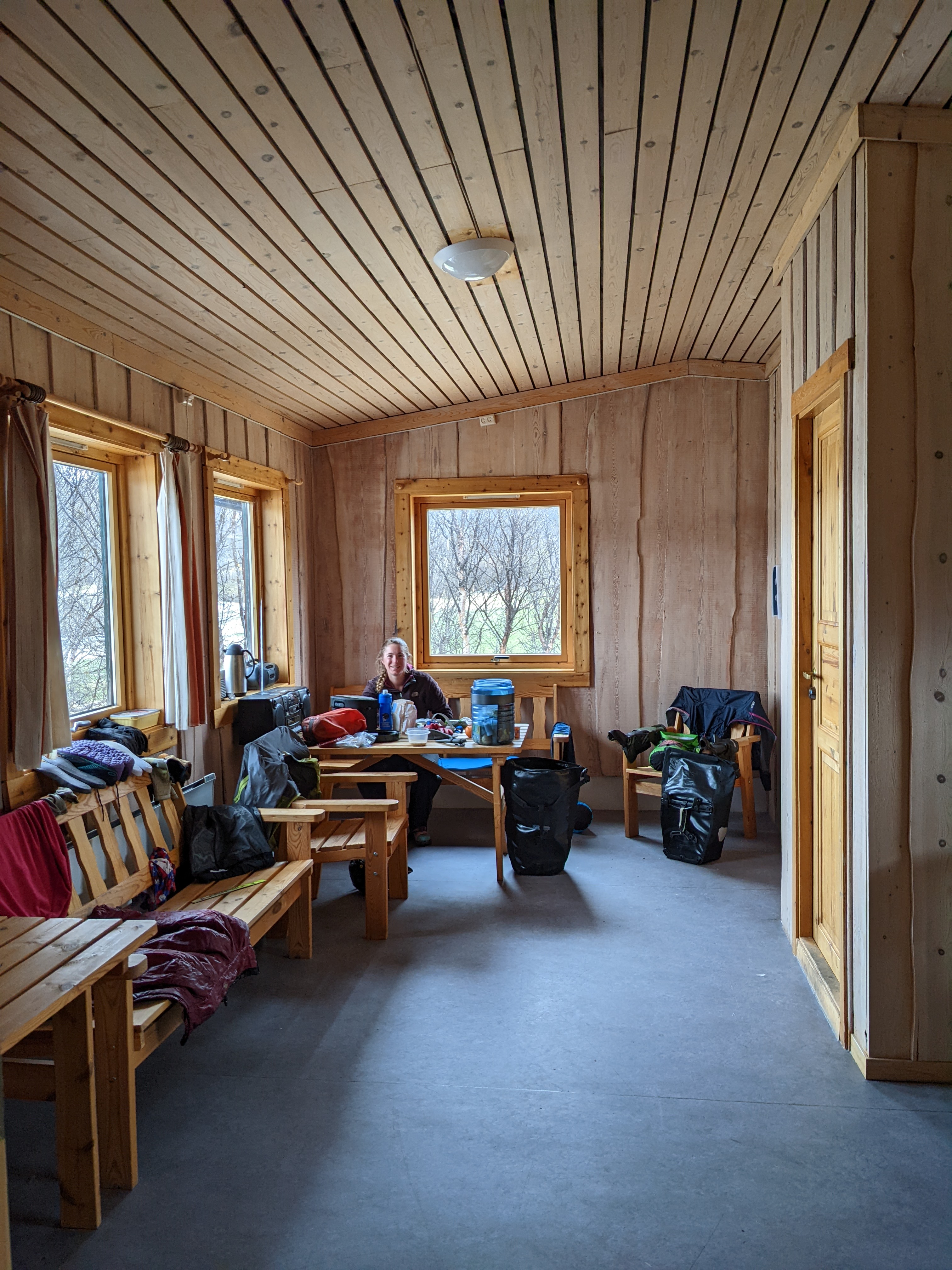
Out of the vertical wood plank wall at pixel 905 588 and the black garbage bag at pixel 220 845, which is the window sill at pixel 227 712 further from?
the vertical wood plank wall at pixel 905 588

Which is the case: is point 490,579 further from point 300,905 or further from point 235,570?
point 300,905

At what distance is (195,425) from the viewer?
438 cm

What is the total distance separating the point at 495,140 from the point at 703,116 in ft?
2.03

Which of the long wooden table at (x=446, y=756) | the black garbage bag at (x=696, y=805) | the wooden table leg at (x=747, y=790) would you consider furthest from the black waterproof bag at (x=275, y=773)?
the wooden table leg at (x=747, y=790)

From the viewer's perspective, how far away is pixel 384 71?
7.25 ft

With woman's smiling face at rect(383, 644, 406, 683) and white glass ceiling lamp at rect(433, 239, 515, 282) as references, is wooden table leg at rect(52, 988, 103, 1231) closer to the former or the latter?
white glass ceiling lamp at rect(433, 239, 515, 282)

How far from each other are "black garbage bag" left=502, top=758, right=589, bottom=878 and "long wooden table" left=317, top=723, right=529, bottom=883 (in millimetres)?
68

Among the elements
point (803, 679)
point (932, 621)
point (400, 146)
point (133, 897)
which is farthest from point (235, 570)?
point (932, 621)

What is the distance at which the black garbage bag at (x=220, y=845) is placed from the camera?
3.44 meters

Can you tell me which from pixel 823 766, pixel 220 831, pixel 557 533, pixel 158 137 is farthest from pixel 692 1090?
pixel 557 533

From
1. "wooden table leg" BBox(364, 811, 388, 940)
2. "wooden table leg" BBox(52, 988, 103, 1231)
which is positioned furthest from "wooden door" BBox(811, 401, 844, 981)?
"wooden table leg" BBox(52, 988, 103, 1231)

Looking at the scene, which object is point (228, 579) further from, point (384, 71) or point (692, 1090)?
point (692, 1090)

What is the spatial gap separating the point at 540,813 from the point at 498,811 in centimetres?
22

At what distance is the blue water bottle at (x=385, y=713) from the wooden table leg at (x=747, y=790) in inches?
83.7
